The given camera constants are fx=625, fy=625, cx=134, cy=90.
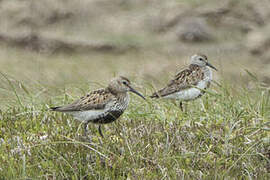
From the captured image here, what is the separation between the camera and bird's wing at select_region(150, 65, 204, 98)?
10609 mm

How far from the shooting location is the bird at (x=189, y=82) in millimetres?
10383

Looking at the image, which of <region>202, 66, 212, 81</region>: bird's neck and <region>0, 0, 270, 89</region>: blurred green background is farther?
<region>0, 0, 270, 89</region>: blurred green background

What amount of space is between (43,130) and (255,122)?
285 cm

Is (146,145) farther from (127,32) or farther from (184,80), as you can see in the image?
(127,32)

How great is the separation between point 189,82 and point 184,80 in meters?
0.10

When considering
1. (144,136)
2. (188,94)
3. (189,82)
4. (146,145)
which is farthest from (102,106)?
(189,82)

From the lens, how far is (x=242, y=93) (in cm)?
1009

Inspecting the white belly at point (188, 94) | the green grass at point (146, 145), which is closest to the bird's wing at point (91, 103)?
the green grass at point (146, 145)

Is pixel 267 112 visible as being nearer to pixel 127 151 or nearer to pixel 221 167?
pixel 221 167

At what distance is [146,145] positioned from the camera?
763cm

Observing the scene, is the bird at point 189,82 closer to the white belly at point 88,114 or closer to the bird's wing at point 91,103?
the bird's wing at point 91,103

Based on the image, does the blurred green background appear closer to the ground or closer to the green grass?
the ground

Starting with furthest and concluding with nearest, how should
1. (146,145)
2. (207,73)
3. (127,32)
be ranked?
(127,32), (207,73), (146,145)

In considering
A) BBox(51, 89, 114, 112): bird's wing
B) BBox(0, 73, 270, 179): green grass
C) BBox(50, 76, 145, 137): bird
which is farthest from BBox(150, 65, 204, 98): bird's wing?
BBox(51, 89, 114, 112): bird's wing
